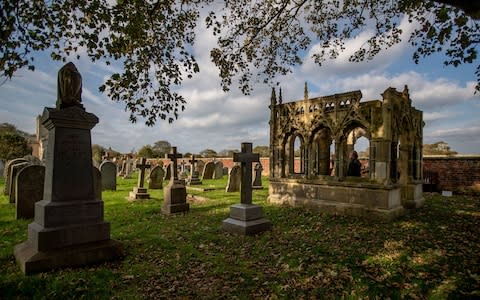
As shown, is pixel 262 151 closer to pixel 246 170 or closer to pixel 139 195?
pixel 139 195

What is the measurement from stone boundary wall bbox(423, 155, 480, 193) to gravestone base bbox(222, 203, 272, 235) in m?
13.5

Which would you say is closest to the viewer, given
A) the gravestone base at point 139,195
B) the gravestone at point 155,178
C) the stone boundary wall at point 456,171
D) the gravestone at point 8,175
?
the gravestone base at point 139,195

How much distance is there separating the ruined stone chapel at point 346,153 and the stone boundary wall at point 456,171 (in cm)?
569

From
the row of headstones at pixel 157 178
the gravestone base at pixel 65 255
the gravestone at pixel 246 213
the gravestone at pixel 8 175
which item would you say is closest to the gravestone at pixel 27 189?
the gravestone base at pixel 65 255

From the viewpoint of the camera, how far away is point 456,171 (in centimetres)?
1487

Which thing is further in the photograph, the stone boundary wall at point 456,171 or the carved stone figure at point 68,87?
the stone boundary wall at point 456,171

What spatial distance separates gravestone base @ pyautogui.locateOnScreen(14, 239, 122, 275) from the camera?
4.19m

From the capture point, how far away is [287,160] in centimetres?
1165

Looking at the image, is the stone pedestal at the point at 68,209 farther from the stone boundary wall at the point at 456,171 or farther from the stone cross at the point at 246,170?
the stone boundary wall at the point at 456,171

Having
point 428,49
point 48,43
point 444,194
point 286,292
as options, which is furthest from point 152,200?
point 444,194

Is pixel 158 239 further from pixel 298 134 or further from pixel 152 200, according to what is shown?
pixel 298 134

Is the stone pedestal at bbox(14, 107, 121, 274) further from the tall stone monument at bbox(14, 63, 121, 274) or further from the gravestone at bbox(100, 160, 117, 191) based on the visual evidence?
the gravestone at bbox(100, 160, 117, 191)

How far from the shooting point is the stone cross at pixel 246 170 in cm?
727

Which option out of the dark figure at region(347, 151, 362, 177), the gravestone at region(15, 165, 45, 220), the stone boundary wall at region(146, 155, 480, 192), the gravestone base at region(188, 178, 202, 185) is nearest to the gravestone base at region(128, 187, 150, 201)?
the gravestone at region(15, 165, 45, 220)
